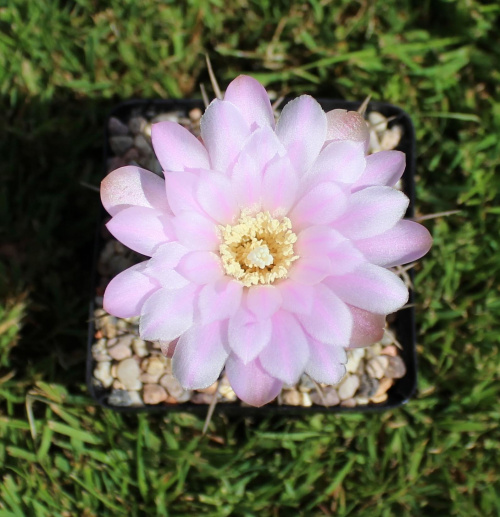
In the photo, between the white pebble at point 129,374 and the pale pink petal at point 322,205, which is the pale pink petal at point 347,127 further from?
the white pebble at point 129,374

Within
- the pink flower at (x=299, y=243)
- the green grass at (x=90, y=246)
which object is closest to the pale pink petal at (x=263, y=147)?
the pink flower at (x=299, y=243)

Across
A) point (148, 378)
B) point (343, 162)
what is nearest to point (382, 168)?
point (343, 162)

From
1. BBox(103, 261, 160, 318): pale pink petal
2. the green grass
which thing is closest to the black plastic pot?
the green grass

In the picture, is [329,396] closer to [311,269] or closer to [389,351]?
[389,351]

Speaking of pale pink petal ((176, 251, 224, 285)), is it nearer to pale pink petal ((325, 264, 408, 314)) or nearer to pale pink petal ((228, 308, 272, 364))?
pale pink petal ((228, 308, 272, 364))

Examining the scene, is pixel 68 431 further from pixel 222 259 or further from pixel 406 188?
pixel 406 188

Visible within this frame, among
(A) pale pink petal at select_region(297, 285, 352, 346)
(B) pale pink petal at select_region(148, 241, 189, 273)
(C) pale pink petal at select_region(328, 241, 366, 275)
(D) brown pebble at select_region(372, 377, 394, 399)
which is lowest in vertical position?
(D) brown pebble at select_region(372, 377, 394, 399)

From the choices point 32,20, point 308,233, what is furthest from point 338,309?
point 32,20
